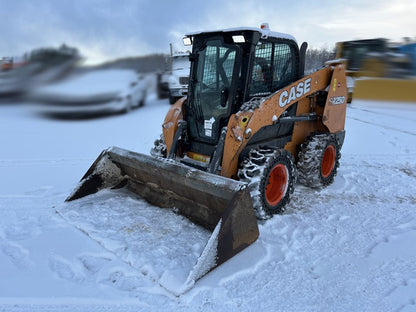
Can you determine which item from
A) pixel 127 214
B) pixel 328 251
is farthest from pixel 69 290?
pixel 328 251

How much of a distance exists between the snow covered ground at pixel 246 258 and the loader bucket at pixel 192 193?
5.9 inches

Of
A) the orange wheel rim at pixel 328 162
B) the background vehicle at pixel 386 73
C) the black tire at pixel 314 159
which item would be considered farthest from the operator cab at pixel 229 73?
the background vehicle at pixel 386 73

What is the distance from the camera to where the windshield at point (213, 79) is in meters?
3.96

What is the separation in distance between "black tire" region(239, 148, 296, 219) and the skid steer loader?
0.04 ft

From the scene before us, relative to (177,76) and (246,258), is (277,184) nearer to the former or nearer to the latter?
(246,258)

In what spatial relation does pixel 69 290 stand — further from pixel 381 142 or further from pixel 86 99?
pixel 381 142

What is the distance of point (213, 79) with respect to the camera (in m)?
4.16

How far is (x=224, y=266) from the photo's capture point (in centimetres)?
295

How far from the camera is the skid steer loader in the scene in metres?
3.38

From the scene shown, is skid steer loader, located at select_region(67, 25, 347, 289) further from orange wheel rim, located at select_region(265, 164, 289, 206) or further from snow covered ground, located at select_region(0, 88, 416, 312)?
snow covered ground, located at select_region(0, 88, 416, 312)

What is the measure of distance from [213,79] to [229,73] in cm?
28

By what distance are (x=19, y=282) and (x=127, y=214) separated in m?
1.31

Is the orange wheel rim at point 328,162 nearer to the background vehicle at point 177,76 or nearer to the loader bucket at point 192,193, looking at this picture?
the loader bucket at point 192,193

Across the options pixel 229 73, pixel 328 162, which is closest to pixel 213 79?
pixel 229 73
